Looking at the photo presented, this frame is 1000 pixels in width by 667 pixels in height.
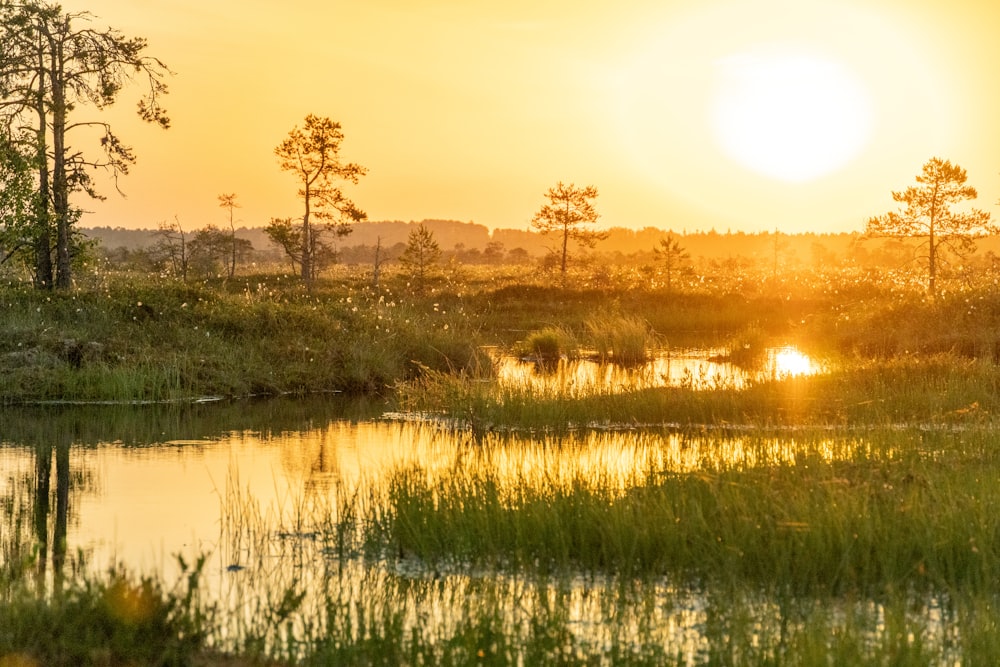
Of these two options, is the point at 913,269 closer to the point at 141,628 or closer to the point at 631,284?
the point at 631,284

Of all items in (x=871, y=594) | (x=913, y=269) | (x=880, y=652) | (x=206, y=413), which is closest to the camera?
(x=880, y=652)

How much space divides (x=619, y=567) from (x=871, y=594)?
2195 millimetres

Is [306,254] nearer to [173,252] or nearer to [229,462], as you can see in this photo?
[173,252]

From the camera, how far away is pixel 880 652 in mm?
7559

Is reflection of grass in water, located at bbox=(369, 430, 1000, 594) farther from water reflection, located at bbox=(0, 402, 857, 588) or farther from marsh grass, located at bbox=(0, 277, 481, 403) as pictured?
marsh grass, located at bbox=(0, 277, 481, 403)

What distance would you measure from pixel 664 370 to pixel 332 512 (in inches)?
774

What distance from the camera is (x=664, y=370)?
1256 inches

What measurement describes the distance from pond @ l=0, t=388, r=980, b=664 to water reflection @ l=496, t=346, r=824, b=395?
4019mm

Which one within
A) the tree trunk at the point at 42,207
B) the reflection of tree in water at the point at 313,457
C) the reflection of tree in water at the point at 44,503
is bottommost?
the reflection of tree in water at the point at 44,503

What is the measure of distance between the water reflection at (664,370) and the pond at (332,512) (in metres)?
4.02

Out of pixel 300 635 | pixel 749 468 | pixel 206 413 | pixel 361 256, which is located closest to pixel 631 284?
pixel 206 413

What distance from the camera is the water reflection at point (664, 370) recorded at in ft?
78.4

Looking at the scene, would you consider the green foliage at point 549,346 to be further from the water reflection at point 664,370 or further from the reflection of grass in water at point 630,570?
the reflection of grass in water at point 630,570

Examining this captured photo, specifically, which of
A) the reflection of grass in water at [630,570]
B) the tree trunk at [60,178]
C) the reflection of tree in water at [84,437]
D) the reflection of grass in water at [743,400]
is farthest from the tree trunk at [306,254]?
the reflection of grass in water at [630,570]
